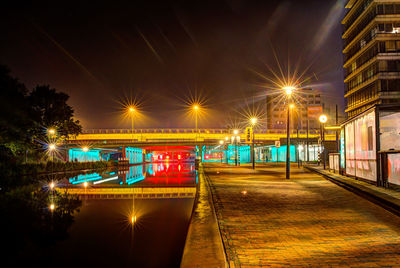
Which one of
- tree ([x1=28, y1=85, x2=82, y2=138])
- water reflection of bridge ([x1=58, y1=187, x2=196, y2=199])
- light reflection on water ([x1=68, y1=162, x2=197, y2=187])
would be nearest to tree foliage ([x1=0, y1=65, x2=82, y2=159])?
tree ([x1=28, y1=85, x2=82, y2=138])

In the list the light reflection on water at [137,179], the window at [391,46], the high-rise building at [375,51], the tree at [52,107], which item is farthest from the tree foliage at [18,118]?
the window at [391,46]

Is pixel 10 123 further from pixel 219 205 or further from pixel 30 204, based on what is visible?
pixel 219 205

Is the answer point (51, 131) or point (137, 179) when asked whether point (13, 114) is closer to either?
point (51, 131)

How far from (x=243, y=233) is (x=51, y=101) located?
3892 cm

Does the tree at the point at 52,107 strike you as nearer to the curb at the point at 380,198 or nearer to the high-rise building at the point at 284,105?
the curb at the point at 380,198

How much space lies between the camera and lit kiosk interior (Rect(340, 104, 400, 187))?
12.2 m

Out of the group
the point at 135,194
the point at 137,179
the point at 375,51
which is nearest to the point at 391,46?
the point at 375,51

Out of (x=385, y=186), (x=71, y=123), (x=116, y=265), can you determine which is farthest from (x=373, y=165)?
(x=71, y=123)

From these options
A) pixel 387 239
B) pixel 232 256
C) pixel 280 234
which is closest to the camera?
pixel 232 256

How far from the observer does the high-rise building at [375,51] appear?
5097cm

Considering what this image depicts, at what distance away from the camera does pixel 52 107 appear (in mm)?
39500

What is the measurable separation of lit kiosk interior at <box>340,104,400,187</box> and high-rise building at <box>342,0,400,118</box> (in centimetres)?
4068

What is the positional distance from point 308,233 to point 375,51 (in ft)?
182

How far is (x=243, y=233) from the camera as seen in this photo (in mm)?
6285
